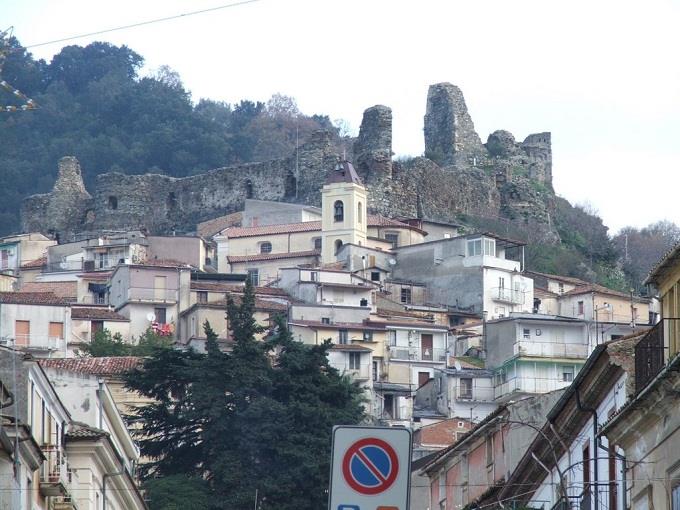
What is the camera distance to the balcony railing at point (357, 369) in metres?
→ 82.1

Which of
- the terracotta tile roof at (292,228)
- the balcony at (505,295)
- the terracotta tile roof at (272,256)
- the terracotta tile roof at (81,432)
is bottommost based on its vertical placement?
the terracotta tile roof at (81,432)

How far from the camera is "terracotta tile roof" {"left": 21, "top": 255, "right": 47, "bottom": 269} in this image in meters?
107

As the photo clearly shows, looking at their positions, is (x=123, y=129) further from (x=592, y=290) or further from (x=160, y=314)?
(x=160, y=314)

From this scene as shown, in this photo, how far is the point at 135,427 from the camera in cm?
6350

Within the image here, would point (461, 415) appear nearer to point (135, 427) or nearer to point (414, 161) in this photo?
point (135, 427)

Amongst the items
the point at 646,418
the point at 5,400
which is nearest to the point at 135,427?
the point at 5,400

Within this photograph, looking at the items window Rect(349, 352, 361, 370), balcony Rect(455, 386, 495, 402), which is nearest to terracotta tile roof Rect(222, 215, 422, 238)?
window Rect(349, 352, 361, 370)

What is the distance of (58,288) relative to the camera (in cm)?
9894

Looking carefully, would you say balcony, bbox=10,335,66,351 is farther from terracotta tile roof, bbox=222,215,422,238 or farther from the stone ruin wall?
the stone ruin wall

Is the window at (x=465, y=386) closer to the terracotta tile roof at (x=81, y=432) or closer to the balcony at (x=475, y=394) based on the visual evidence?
the balcony at (x=475, y=394)

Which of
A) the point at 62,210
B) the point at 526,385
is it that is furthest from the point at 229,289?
the point at 62,210

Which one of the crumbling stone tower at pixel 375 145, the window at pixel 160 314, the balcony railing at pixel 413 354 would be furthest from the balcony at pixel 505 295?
the crumbling stone tower at pixel 375 145

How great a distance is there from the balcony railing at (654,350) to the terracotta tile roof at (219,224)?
8997 centimetres

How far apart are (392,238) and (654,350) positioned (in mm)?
83335
